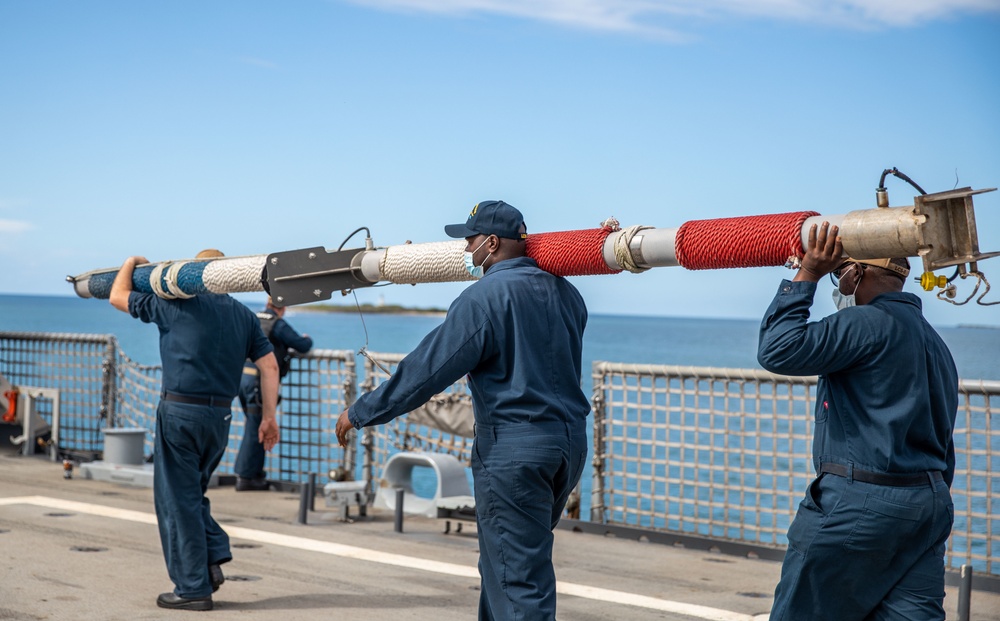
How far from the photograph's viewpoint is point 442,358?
14.5 feet

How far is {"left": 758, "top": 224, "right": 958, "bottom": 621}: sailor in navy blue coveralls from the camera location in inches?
151

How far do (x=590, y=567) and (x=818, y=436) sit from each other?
158 inches

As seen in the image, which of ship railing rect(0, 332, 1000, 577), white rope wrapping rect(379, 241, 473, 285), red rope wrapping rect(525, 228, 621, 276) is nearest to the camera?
red rope wrapping rect(525, 228, 621, 276)

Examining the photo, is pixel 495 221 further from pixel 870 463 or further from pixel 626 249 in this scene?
pixel 870 463

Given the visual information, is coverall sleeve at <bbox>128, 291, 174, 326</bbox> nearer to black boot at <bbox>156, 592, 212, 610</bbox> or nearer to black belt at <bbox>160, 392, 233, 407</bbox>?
black belt at <bbox>160, 392, 233, 407</bbox>

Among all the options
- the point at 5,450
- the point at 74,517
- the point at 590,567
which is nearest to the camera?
the point at 590,567

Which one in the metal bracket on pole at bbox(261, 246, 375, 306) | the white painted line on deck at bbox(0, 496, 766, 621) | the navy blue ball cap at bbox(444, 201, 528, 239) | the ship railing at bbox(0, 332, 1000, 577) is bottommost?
the white painted line on deck at bbox(0, 496, 766, 621)

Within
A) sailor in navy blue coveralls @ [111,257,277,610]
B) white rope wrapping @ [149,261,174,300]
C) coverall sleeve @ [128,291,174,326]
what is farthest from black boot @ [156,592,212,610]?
white rope wrapping @ [149,261,174,300]

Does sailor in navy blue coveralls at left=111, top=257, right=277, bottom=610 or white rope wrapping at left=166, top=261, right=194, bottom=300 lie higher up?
white rope wrapping at left=166, top=261, right=194, bottom=300

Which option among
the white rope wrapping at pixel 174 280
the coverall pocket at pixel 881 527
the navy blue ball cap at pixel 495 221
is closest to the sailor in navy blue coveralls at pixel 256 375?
the white rope wrapping at pixel 174 280

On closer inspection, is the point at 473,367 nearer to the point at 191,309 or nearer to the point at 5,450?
the point at 191,309

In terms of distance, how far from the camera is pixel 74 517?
902 cm

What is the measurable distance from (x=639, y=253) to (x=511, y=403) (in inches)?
30.0

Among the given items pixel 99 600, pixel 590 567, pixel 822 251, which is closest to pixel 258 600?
pixel 99 600
